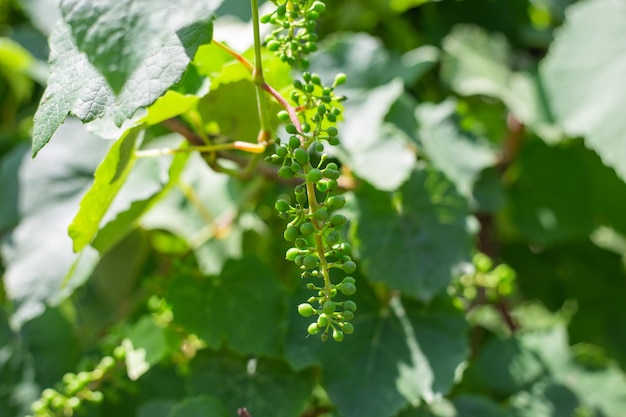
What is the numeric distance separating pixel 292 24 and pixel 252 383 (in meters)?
0.44

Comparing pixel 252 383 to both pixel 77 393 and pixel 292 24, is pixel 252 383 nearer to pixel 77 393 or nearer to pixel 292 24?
pixel 77 393

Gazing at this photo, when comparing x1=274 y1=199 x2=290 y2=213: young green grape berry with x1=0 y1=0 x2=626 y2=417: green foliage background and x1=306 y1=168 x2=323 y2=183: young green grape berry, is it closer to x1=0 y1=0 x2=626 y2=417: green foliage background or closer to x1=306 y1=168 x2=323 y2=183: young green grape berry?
x1=306 y1=168 x2=323 y2=183: young green grape berry

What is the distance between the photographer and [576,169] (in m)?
1.34

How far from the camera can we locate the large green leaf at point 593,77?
3.57 feet

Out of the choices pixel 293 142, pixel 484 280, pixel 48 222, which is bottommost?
pixel 484 280

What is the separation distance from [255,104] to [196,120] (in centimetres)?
7

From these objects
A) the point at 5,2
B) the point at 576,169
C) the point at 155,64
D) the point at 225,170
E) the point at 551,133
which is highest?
the point at 155,64

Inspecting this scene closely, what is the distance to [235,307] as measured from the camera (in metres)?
0.92

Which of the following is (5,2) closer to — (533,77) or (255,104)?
(255,104)

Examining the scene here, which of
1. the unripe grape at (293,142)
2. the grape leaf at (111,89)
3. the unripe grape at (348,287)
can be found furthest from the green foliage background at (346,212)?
A: the unripe grape at (348,287)

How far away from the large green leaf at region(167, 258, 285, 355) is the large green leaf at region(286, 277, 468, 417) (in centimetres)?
5

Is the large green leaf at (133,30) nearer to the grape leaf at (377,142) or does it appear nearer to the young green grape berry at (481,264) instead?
the grape leaf at (377,142)

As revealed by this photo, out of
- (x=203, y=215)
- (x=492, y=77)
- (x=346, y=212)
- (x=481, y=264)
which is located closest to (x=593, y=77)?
(x=492, y=77)

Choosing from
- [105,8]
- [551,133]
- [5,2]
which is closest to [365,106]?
[551,133]
